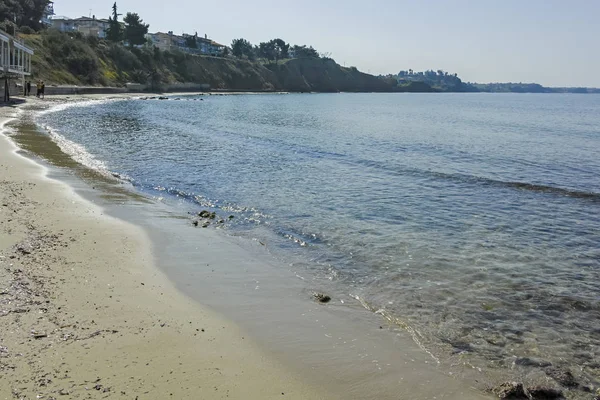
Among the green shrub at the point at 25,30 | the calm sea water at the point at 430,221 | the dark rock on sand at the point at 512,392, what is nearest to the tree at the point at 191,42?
the green shrub at the point at 25,30

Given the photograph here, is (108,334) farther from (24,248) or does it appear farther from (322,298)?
(24,248)

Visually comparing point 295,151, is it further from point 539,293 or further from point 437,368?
point 437,368

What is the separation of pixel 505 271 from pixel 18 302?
28.9 ft

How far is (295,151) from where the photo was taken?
30516mm

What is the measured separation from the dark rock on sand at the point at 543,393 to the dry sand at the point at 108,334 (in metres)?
2.61

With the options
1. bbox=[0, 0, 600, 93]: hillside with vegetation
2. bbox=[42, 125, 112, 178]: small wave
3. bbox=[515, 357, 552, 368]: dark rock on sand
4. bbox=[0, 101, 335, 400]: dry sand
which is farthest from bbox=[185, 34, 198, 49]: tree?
bbox=[515, 357, 552, 368]: dark rock on sand

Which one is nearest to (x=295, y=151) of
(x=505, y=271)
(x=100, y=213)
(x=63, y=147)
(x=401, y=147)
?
(x=401, y=147)

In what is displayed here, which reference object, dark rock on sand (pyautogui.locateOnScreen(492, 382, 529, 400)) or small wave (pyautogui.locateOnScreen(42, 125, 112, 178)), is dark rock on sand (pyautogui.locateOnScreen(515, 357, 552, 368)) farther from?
small wave (pyautogui.locateOnScreen(42, 125, 112, 178))

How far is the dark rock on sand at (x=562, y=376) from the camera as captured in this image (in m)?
6.09

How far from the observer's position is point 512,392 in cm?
566

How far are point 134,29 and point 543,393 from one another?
15732cm

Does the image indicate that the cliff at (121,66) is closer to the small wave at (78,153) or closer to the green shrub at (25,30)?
the green shrub at (25,30)

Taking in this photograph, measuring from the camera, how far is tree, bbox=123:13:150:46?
144 m

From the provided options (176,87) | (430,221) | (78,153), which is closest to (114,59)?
(176,87)
